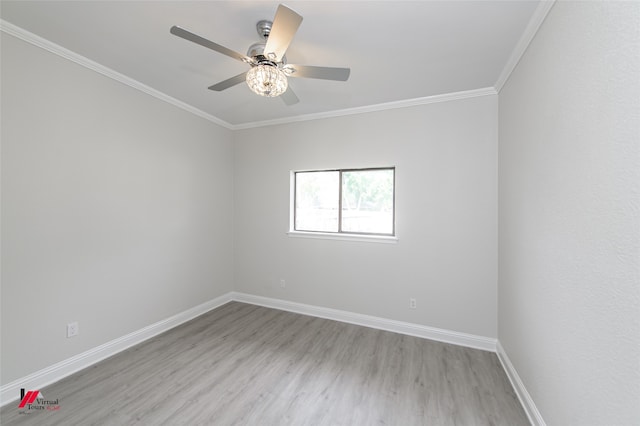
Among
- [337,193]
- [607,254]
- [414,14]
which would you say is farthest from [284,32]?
[337,193]

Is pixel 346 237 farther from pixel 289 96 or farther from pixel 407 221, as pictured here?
pixel 289 96

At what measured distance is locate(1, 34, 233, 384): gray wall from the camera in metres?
1.86

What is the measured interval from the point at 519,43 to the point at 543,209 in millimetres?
1280

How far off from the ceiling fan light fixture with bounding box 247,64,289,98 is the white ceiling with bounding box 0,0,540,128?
15.1 inches

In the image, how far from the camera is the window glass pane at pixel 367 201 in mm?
3125

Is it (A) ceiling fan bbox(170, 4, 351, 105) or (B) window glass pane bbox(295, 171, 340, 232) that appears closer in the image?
(A) ceiling fan bbox(170, 4, 351, 105)

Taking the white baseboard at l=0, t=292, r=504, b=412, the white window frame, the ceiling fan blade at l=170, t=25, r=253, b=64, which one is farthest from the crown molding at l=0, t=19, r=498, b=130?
the white baseboard at l=0, t=292, r=504, b=412

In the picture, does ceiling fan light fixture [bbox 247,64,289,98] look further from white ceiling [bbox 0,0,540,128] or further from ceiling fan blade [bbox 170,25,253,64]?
white ceiling [bbox 0,0,540,128]

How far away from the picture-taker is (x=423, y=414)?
178 centimetres

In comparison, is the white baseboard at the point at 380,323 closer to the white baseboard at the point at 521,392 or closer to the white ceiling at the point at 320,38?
the white baseboard at the point at 521,392

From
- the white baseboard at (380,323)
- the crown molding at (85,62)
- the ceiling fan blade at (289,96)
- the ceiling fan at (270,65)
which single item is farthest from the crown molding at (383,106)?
the white baseboard at (380,323)

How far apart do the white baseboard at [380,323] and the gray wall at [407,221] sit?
0.07m

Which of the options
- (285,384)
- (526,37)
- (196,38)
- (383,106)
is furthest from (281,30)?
(285,384)

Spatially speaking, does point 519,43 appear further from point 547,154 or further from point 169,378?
point 169,378
